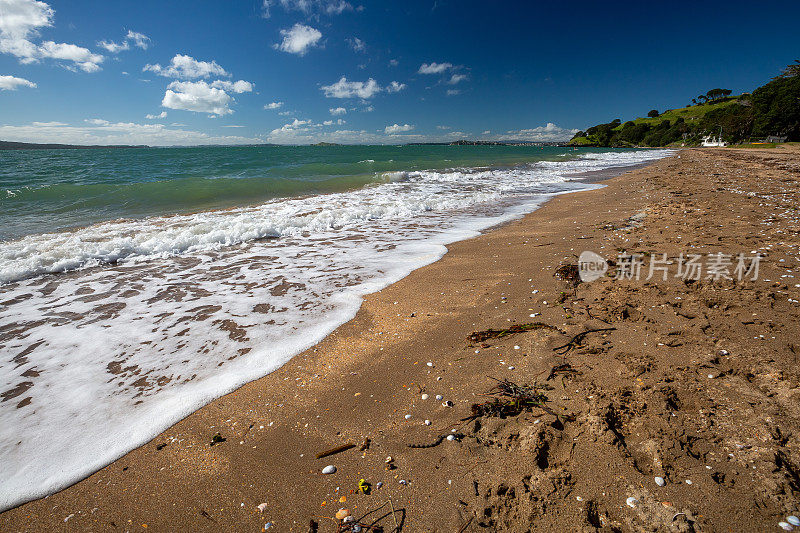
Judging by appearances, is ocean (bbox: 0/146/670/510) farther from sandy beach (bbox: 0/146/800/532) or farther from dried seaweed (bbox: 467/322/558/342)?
dried seaweed (bbox: 467/322/558/342)

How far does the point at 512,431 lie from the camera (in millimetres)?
2291

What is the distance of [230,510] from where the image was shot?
6.66 ft

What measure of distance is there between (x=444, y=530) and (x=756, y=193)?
1323cm

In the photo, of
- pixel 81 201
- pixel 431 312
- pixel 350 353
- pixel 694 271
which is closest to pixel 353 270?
pixel 431 312

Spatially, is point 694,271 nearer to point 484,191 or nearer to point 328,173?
point 484,191

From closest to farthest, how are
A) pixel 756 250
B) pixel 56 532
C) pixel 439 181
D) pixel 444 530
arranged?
pixel 444 530 → pixel 56 532 → pixel 756 250 → pixel 439 181
